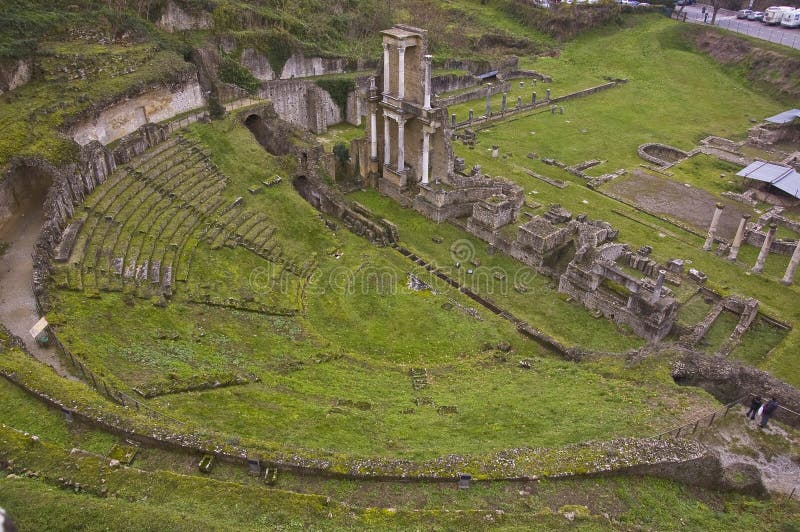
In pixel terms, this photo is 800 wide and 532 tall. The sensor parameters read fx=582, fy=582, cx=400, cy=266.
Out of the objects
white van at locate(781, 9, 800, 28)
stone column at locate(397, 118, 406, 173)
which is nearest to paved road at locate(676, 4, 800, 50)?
white van at locate(781, 9, 800, 28)

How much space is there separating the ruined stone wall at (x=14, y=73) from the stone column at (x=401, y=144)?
22.5 m

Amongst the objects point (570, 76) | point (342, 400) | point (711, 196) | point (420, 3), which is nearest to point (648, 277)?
point (711, 196)

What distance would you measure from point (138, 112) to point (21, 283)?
17419 millimetres

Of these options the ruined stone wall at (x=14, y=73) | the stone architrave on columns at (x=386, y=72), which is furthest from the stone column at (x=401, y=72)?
the ruined stone wall at (x=14, y=73)

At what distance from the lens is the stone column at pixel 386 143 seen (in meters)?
39.4

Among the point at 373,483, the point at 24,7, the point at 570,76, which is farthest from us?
the point at 570,76

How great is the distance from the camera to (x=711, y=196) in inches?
1639

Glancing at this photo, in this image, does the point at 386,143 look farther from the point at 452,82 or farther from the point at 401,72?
the point at 452,82

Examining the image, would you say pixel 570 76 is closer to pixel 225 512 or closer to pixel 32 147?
pixel 32 147

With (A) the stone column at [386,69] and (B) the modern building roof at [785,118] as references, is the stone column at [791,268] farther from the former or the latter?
(A) the stone column at [386,69]

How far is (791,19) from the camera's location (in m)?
73.0

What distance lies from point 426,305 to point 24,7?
34.0 m

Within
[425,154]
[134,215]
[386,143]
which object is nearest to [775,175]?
[425,154]

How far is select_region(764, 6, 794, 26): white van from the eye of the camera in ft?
241
